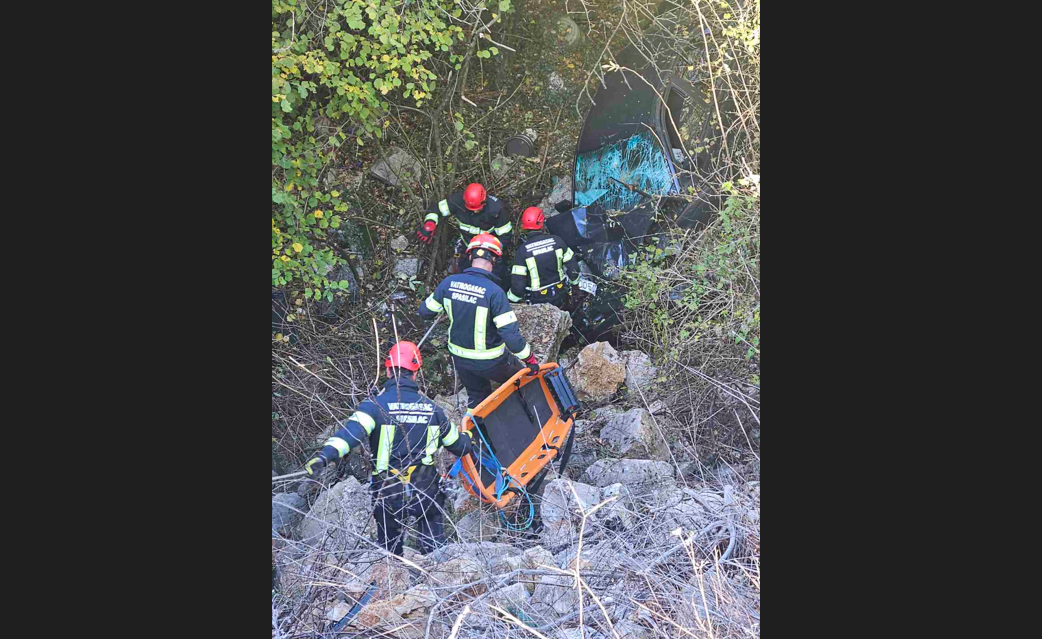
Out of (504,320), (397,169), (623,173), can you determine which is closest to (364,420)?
(504,320)

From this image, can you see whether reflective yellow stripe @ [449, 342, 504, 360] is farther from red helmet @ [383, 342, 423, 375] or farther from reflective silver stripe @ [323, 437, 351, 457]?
reflective silver stripe @ [323, 437, 351, 457]

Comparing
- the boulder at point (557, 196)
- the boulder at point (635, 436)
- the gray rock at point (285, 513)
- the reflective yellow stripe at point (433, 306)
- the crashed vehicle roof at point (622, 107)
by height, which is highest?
the crashed vehicle roof at point (622, 107)

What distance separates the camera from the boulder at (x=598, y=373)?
227 inches

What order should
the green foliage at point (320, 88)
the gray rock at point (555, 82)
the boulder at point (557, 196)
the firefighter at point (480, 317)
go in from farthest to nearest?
the boulder at point (557, 196) → the gray rock at point (555, 82) → the firefighter at point (480, 317) → the green foliage at point (320, 88)

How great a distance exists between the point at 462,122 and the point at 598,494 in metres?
3.10

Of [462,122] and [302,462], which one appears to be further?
[462,122]

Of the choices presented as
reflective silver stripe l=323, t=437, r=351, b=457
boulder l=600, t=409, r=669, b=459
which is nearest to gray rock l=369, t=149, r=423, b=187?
boulder l=600, t=409, r=669, b=459

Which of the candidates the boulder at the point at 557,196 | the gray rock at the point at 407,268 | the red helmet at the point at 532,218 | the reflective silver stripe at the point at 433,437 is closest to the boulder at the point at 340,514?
the reflective silver stripe at the point at 433,437

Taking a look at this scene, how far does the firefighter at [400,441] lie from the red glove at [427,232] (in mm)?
1807

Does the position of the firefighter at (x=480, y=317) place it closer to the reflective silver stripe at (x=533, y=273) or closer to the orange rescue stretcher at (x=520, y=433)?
the orange rescue stretcher at (x=520, y=433)

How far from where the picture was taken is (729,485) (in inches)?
190

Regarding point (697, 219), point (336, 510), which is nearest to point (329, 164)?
point (336, 510)

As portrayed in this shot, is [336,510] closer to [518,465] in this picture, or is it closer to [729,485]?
[518,465]

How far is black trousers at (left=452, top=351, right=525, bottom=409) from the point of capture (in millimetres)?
5066
